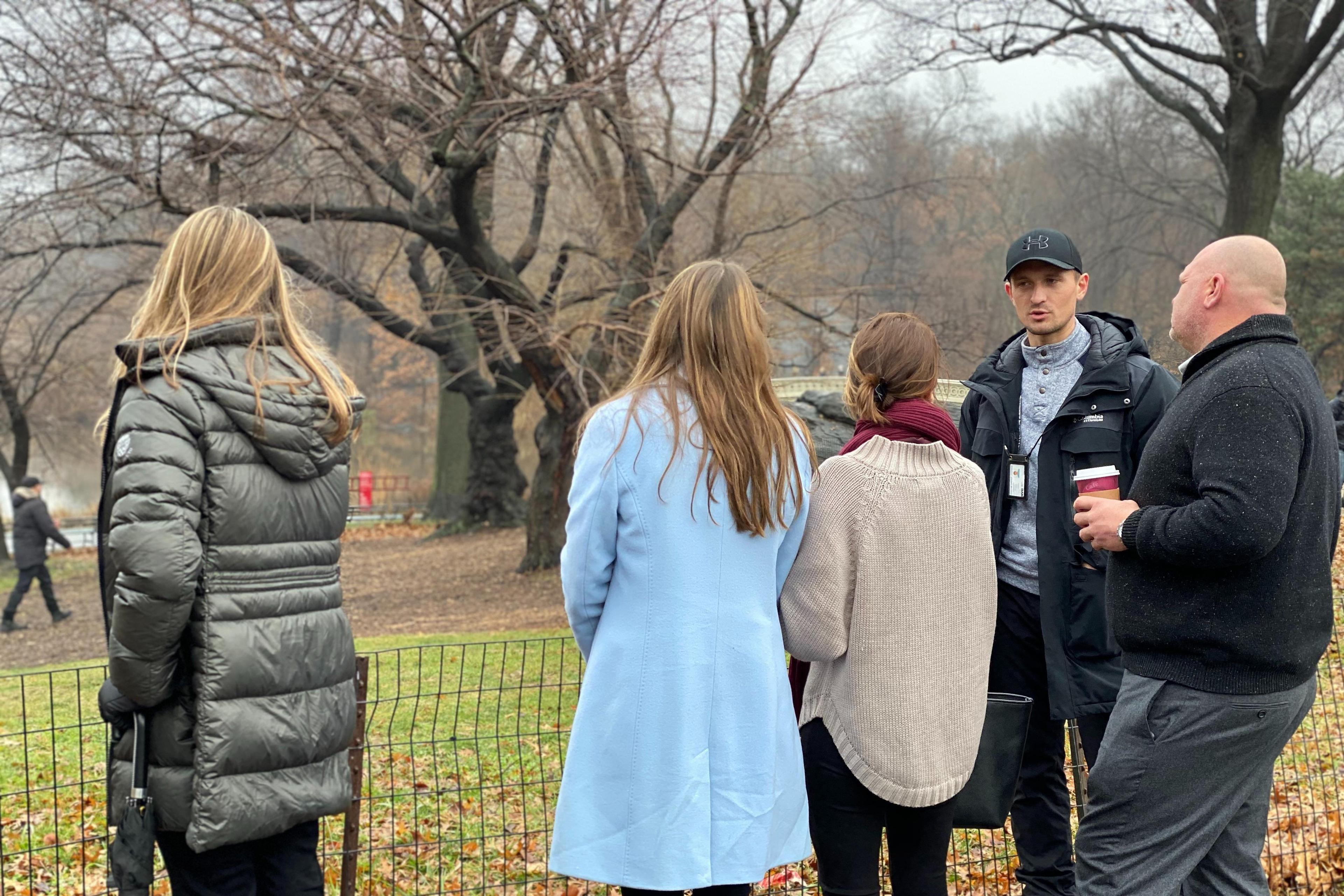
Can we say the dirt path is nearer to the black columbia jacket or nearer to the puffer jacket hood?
the black columbia jacket

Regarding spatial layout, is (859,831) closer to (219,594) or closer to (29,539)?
Answer: (219,594)

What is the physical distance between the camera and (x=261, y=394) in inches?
106

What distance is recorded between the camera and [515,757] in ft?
21.4

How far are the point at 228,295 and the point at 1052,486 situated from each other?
239 cm

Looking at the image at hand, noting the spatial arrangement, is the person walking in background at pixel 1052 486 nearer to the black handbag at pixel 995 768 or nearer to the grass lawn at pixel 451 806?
the black handbag at pixel 995 768

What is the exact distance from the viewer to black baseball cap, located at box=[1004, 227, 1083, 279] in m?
3.66

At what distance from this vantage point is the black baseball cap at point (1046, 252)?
366 cm

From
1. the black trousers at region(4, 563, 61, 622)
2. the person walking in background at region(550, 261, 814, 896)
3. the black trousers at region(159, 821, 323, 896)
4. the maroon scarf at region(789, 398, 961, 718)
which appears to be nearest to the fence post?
the black trousers at region(159, 821, 323, 896)

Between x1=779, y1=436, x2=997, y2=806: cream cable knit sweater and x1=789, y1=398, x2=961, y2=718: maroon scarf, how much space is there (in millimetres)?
52

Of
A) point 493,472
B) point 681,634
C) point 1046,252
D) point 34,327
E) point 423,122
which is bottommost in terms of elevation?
point 493,472

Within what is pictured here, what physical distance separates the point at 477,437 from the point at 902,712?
1866 centimetres

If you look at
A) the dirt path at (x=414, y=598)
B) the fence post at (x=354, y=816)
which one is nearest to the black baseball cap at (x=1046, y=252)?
the fence post at (x=354, y=816)

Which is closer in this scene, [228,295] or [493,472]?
[228,295]

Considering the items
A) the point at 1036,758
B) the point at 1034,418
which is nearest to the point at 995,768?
the point at 1036,758
